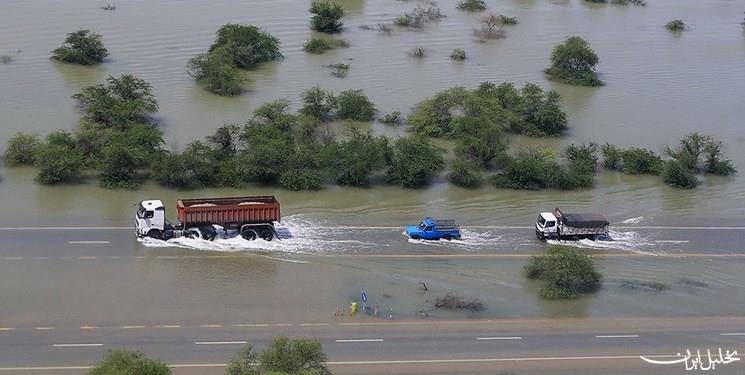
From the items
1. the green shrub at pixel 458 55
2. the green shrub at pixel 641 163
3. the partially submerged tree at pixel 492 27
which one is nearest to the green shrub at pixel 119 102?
the green shrub at pixel 458 55

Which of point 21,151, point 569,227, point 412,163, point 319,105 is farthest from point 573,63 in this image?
point 21,151

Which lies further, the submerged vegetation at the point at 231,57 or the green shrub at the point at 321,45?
the green shrub at the point at 321,45

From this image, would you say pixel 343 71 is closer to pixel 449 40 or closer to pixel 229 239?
pixel 449 40

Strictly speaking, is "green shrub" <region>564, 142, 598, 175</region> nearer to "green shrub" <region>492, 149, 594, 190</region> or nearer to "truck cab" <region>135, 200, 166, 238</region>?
"green shrub" <region>492, 149, 594, 190</region>

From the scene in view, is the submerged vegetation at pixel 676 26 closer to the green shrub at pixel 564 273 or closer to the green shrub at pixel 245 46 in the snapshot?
the green shrub at pixel 245 46

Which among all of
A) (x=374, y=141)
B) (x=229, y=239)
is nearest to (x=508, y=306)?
(x=229, y=239)

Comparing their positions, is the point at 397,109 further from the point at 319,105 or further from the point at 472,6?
the point at 472,6
